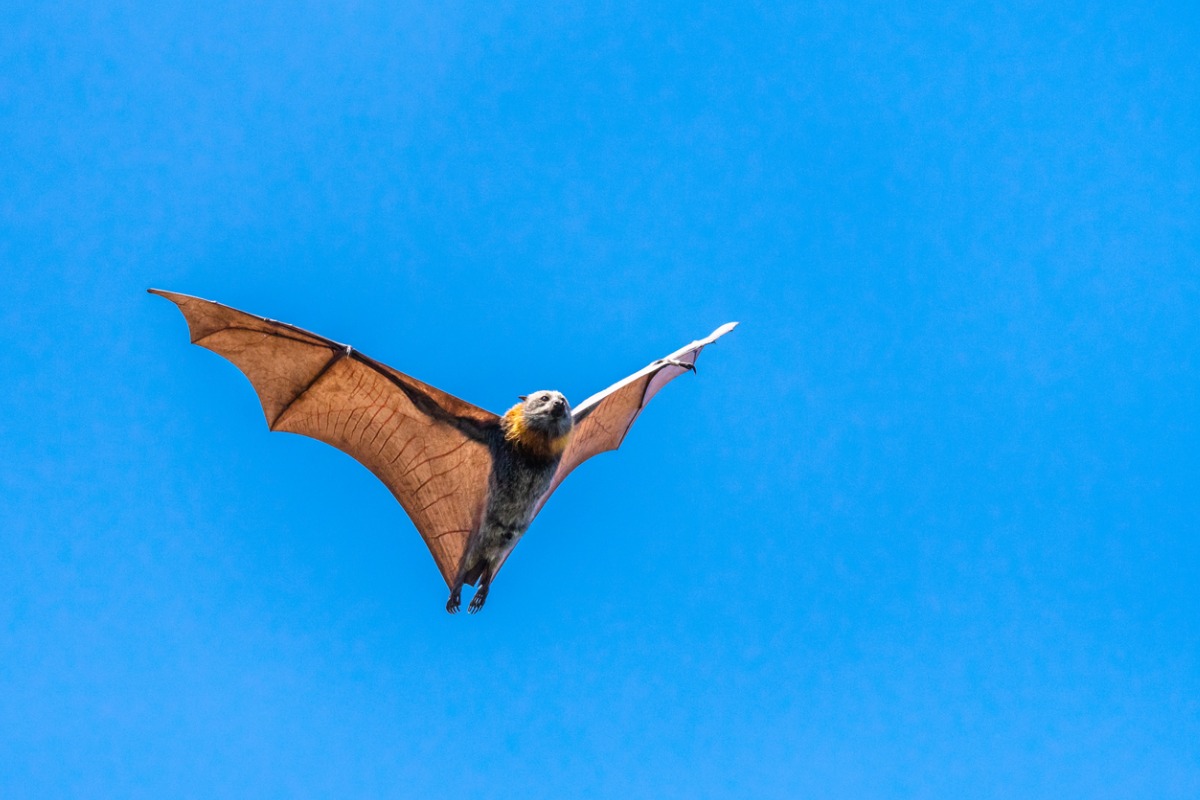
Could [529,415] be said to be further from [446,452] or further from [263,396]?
[263,396]

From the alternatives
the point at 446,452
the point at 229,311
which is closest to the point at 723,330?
the point at 446,452

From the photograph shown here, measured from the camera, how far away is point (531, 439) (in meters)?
11.0

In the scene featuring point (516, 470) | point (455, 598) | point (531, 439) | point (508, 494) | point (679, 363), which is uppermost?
point (679, 363)

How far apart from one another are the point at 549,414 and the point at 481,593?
2428 mm

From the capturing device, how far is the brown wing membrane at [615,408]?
11.9 m

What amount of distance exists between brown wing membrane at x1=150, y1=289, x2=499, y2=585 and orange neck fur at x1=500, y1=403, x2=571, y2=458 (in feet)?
0.68

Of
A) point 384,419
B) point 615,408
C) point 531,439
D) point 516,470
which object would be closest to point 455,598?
point 516,470

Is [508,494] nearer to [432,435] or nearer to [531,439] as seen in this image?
[531,439]

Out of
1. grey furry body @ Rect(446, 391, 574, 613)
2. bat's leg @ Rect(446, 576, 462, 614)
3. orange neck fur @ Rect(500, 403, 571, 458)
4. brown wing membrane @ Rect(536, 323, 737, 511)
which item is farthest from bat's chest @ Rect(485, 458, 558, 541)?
bat's leg @ Rect(446, 576, 462, 614)

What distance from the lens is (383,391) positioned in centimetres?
1103

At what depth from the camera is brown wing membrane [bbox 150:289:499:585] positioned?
10641mm

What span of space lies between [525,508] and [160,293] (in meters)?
4.53

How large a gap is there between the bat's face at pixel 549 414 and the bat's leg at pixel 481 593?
1.91 meters

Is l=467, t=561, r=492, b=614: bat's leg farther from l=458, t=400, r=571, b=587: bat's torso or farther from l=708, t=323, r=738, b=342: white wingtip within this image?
l=708, t=323, r=738, b=342: white wingtip
